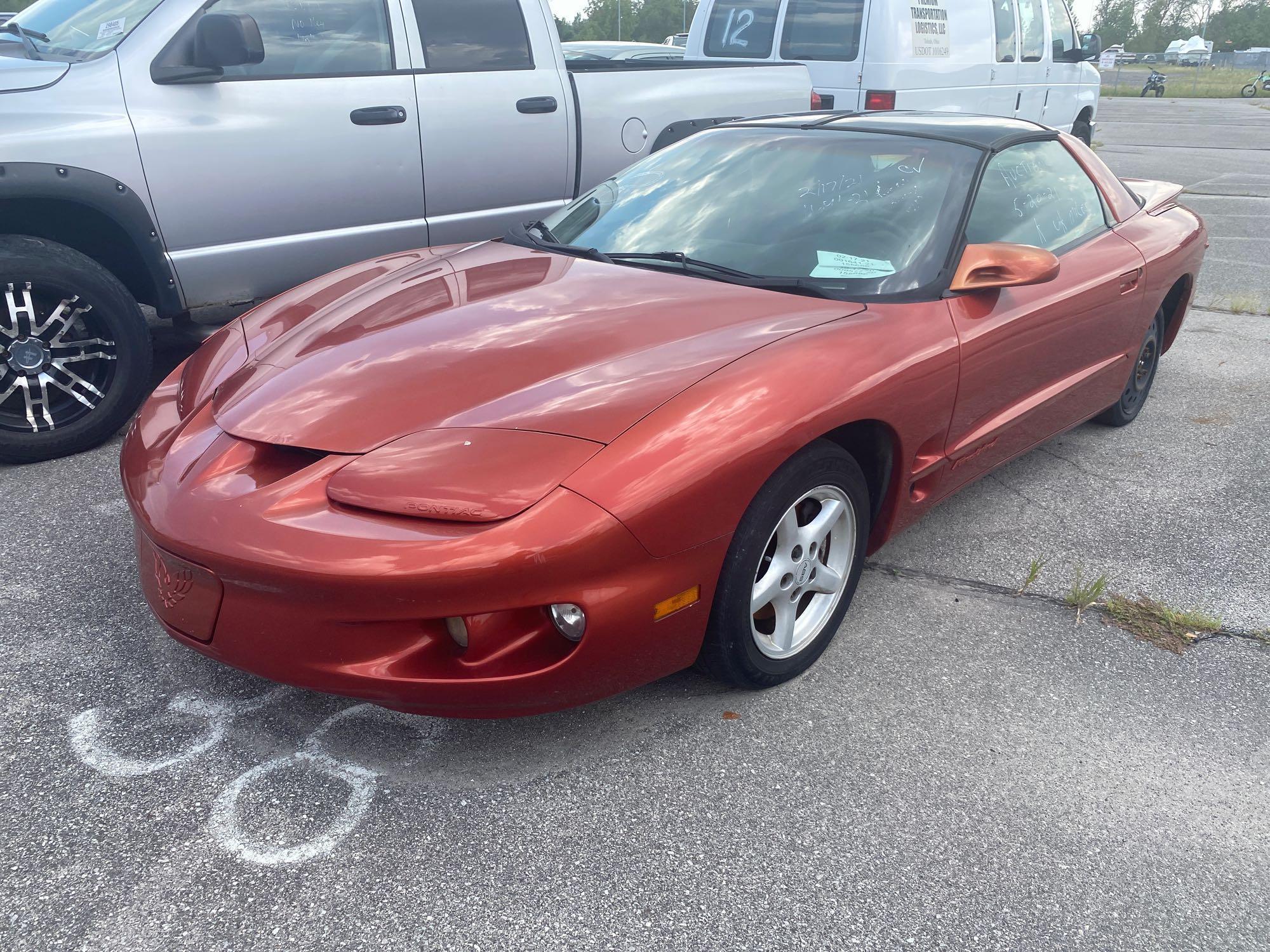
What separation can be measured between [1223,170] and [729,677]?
14.9m

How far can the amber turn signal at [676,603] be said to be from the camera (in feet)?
7.18

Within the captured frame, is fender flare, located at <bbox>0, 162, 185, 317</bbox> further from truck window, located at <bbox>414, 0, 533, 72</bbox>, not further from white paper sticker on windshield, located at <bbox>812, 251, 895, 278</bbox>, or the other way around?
white paper sticker on windshield, located at <bbox>812, 251, 895, 278</bbox>

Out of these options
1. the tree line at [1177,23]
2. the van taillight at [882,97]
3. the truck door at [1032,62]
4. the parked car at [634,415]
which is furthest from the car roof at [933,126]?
the tree line at [1177,23]

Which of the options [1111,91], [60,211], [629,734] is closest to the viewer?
[629,734]

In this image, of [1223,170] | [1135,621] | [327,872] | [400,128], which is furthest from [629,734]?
[1223,170]

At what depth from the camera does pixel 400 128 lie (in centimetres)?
468

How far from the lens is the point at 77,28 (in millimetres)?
4316

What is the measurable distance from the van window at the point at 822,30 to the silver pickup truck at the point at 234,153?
2.76m

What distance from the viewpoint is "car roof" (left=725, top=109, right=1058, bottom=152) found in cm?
340

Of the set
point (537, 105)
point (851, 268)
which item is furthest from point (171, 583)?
point (537, 105)

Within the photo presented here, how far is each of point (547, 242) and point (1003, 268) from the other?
147 cm

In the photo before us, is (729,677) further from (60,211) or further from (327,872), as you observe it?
(60,211)

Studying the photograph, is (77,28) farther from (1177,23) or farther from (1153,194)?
(1177,23)

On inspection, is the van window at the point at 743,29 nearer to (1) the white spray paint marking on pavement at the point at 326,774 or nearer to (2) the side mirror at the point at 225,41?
(2) the side mirror at the point at 225,41
